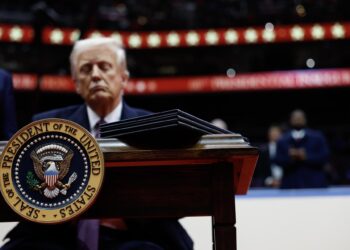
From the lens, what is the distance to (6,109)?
1.60m

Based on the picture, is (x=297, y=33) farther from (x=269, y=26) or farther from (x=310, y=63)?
(x=310, y=63)

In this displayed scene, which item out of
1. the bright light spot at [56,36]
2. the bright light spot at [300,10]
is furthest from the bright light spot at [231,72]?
the bright light spot at [56,36]

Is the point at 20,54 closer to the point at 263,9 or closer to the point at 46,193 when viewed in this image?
the point at 263,9

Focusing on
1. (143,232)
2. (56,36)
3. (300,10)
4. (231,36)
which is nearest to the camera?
(143,232)

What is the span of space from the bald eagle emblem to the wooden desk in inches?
2.3

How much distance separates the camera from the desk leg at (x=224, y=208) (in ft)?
2.67

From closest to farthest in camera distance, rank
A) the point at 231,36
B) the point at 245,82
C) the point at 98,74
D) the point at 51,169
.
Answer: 1. the point at 51,169
2. the point at 98,74
3. the point at 231,36
4. the point at 245,82

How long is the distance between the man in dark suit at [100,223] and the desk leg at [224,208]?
222 millimetres

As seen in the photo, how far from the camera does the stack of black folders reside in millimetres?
800

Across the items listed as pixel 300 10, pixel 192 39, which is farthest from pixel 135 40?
pixel 300 10

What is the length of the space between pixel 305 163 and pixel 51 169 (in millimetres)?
3316

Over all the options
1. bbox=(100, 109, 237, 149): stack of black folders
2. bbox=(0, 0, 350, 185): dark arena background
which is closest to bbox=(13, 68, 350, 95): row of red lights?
bbox=(0, 0, 350, 185): dark arena background

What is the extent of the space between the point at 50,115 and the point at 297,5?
330 inches

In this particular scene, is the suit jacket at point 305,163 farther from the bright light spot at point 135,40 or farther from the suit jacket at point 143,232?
the bright light spot at point 135,40
